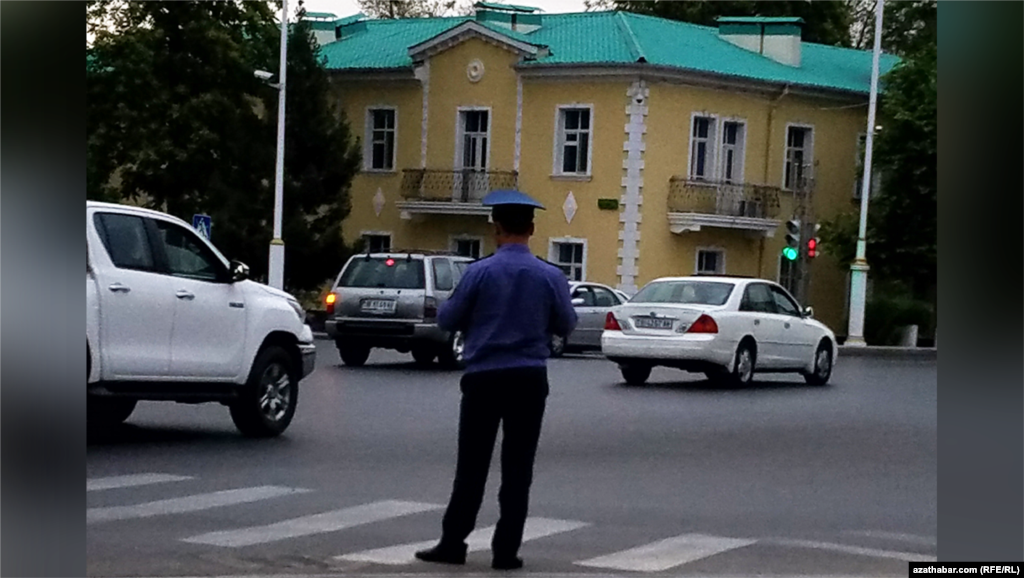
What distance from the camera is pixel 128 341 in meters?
13.3

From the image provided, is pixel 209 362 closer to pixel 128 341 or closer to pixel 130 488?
pixel 128 341

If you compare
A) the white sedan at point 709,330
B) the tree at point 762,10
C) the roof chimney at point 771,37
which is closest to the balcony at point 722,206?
the roof chimney at point 771,37

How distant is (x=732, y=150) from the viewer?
112 feet

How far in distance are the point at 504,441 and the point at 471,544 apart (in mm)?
1379

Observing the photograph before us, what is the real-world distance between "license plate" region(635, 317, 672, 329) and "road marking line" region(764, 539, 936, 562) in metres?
12.5

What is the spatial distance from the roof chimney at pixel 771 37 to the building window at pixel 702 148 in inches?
80.9

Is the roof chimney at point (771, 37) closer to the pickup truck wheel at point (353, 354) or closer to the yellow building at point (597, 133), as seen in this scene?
the yellow building at point (597, 133)

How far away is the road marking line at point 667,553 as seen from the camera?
954cm

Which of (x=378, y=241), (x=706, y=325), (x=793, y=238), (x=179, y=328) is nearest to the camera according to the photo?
(x=179, y=328)

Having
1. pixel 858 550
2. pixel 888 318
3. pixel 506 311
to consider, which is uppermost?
pixel 506 311

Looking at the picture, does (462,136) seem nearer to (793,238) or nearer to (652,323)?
(793,238)

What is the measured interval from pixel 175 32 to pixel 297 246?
683 inches

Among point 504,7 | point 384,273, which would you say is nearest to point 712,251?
point 504,7

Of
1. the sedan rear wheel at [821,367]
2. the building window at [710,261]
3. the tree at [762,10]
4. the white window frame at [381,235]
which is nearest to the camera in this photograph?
the sedan rear wheel at [821,367]
